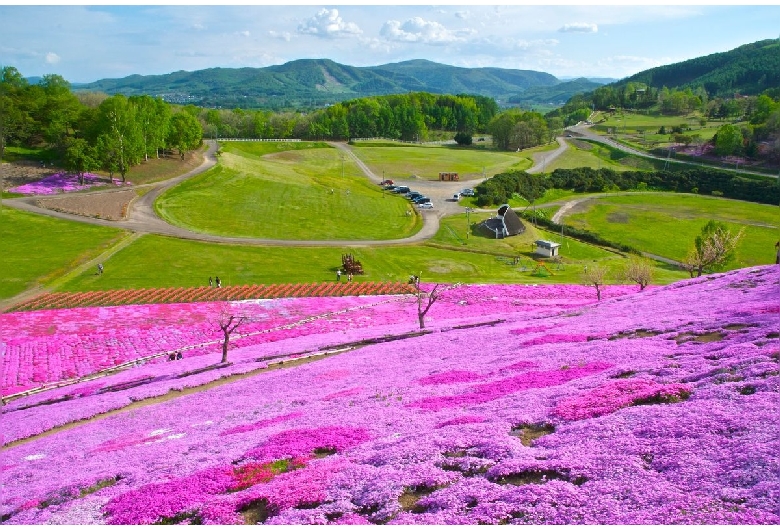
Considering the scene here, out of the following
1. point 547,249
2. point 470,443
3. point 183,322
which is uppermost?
point 470,443

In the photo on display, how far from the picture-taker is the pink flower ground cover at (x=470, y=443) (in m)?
15.6

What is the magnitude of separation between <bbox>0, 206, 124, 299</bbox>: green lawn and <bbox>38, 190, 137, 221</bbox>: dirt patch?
5080mm

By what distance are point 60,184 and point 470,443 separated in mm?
116310

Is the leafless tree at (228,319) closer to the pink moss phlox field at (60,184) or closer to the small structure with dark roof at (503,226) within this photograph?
the small structure with dark roof at (503,226)

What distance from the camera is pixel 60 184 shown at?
111000 mm

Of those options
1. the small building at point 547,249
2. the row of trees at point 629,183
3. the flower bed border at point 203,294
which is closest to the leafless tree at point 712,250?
the small building at point 547,249

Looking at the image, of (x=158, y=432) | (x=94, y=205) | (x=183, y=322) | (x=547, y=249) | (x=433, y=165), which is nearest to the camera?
(x=158, y=432)

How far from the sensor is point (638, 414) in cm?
2000

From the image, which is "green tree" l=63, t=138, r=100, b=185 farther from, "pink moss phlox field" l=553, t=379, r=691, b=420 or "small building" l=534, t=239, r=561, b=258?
"pink moss phlox field" l=553, t=379, r=691, b=420

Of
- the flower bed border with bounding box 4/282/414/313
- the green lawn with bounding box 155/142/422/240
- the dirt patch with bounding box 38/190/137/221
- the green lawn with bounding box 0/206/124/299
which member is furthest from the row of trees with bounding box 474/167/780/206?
the green lawn with bounding box 0/206/124/299

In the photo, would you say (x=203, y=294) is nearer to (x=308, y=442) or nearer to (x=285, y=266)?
(x=285, y=266)

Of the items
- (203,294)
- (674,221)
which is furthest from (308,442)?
(674,221)

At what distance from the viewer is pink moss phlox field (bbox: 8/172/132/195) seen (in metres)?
107

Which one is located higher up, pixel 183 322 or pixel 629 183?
pixel 629 183
